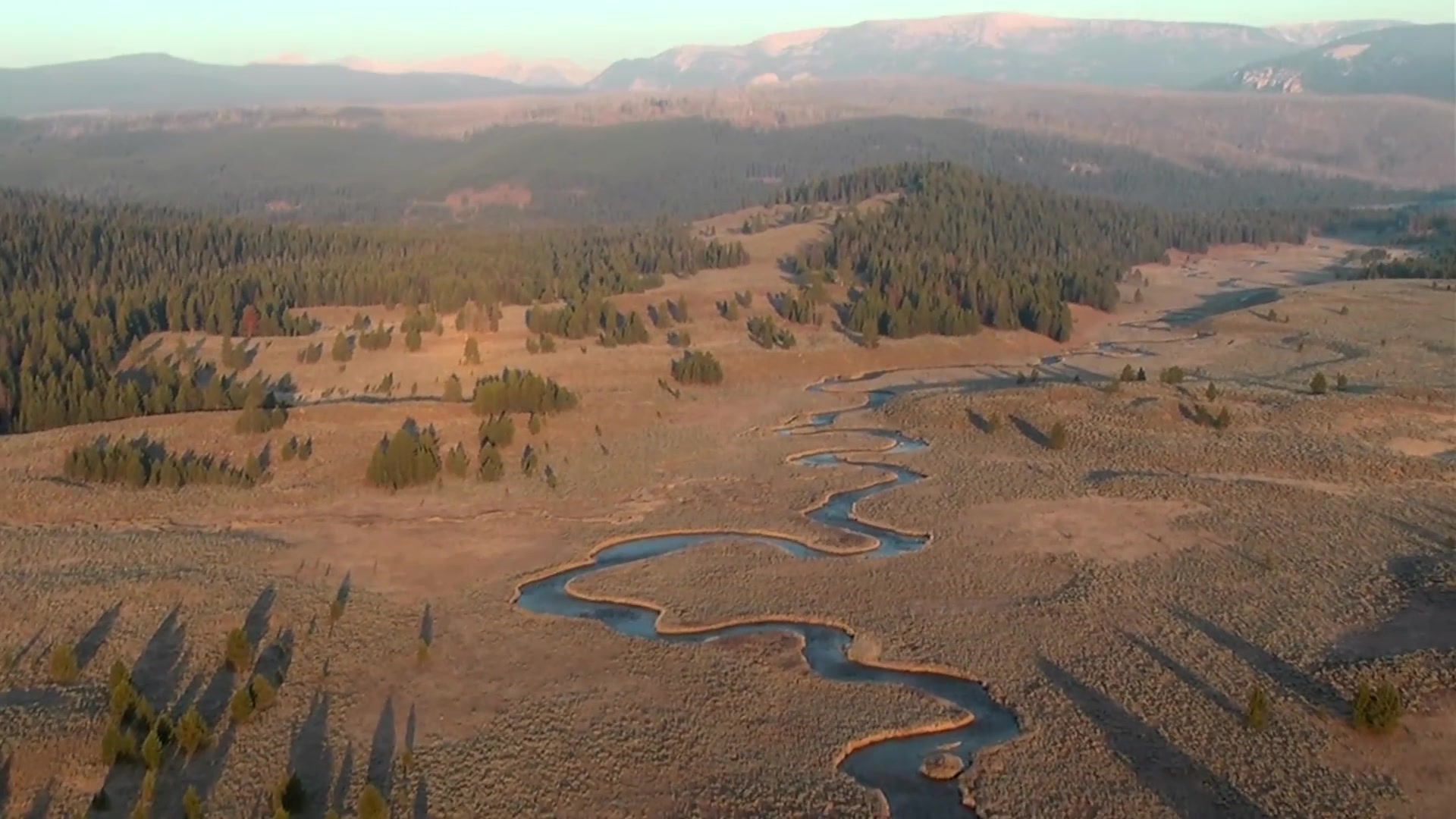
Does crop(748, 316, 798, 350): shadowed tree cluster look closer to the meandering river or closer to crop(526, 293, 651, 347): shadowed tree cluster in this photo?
crop(526, 293, 651, 347): shadowed tree cluster

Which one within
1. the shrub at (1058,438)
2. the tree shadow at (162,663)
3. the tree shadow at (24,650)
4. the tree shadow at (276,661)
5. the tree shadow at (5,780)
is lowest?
the shrub at (1058,438)

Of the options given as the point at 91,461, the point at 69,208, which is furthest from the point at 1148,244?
the point at 69,208

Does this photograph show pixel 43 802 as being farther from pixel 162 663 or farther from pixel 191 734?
pixel 162 663

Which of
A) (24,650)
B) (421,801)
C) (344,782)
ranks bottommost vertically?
(421,801)

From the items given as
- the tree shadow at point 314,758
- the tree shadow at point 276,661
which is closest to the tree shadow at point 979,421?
the tree shadow at point 276,661

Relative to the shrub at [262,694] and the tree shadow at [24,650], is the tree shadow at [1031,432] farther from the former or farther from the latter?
the tree shadow at [24,650]

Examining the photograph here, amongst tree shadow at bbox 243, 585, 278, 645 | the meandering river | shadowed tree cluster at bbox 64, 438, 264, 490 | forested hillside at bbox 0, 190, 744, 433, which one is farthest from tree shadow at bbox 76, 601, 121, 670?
forested hillside at bbox 0, 190, 744, 433

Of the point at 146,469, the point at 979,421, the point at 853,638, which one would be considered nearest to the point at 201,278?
the point at 146,469
